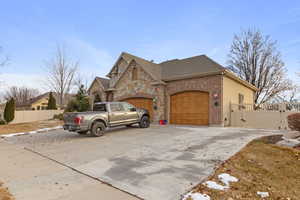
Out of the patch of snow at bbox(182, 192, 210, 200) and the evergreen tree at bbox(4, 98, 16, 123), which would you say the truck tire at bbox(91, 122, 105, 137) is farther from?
the evergreen tree at bbox(4, 98, 16, 123)

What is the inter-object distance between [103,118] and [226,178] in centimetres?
692

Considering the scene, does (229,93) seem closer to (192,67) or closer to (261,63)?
(192,67)

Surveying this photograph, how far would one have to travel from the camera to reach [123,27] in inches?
587

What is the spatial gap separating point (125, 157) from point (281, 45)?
27375mm

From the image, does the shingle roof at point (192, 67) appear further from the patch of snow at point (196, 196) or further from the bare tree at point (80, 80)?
the bare tree at point (80, 80)

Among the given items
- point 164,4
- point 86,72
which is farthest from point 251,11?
point 86,72

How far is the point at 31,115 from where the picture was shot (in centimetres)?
2067

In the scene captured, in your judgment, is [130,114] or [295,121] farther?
[130,114]

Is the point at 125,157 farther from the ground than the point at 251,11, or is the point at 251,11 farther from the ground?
the point at 251,11

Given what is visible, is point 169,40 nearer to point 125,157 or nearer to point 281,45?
point 125,157

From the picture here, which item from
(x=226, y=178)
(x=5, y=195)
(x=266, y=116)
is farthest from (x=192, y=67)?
(x=5, y=195)

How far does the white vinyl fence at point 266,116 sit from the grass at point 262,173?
19.7ft

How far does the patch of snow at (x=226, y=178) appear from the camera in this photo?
3.40 metres

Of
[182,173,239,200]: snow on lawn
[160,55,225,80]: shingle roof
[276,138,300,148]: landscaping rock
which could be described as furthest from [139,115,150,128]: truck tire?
[182,173,239,200]: snow on lawn
